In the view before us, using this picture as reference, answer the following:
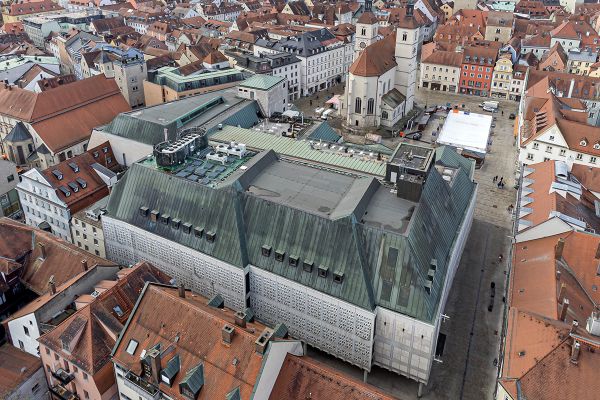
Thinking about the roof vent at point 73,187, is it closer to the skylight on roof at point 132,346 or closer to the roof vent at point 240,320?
the skylight on roof at point 132,346

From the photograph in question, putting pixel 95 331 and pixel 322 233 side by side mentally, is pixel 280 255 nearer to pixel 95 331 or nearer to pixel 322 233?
pixel 322 233

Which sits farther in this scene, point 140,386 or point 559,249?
point 559,249

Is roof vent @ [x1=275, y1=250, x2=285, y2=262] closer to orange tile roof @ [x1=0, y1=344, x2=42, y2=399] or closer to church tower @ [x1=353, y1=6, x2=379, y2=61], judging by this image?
orange tile roof @ [x1=0, y1=344, x2=42, y2=399]

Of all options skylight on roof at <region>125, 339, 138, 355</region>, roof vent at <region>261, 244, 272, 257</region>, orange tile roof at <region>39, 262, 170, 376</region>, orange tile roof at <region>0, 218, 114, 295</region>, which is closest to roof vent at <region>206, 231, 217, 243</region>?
roof vent at <region>261, 244, 272, 257</region>

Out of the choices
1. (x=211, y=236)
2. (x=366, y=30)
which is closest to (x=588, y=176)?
(x=211, y=236)

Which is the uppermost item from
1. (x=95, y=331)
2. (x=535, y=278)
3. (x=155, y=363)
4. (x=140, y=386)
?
(x=155, y=363)

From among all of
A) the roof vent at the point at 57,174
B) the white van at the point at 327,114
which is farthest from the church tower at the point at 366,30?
the roof vent at the point at 57,174

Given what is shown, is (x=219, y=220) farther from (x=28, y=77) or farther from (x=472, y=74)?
(x=472, y=74)

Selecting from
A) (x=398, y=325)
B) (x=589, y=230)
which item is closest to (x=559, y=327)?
(x=398, y=325)
